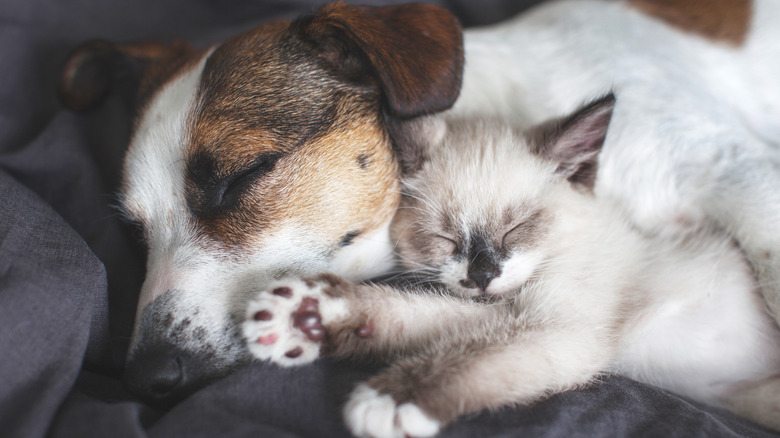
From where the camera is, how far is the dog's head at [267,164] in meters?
1.04

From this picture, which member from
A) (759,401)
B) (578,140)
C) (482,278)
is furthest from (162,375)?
(759,401)

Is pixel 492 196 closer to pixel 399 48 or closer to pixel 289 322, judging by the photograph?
pixel 399 48

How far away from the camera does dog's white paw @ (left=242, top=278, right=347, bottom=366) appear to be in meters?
0.94

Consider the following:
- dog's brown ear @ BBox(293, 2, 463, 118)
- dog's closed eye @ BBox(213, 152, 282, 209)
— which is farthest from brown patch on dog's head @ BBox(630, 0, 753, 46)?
dog's closed eye @ BBox(213, 152, 282, 209)

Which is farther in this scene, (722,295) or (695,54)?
(695,54)

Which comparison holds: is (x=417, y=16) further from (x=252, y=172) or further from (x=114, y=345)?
(x=114, y=345)

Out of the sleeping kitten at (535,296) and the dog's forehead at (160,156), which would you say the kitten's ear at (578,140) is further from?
the dog's forehead at (160,156)

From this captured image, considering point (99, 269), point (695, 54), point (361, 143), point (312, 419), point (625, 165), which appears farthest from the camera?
point (695, 54)

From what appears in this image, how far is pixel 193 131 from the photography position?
1093 millimetres

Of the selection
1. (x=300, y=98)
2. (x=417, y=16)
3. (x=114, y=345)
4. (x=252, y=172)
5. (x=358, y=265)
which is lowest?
(x=114, y=345)

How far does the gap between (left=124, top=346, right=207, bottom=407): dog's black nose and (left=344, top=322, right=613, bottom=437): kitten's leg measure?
12.5 inches

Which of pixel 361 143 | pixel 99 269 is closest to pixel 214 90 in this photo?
pixel 361 143

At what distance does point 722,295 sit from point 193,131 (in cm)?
122

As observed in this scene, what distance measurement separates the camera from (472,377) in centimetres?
91
